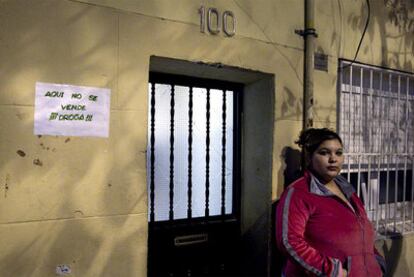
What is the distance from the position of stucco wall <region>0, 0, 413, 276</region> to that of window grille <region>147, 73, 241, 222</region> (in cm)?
44

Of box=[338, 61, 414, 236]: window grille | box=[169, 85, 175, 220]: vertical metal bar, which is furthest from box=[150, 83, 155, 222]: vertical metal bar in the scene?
box=[338, 61, 414, 236]: window grille

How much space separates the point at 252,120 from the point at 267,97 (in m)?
0.28

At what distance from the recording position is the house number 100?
304 centimetres

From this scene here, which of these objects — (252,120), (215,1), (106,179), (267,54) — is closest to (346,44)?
(267,54)

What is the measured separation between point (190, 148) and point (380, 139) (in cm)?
243

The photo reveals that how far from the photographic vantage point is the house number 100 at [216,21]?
3045mm

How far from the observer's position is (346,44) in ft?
13.0

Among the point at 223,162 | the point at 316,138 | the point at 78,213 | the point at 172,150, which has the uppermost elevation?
the point at 316,138

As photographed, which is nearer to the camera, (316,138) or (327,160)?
(327,160)

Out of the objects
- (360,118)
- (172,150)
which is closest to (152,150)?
(172,150)

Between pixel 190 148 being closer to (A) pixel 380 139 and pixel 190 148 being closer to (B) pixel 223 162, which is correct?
(B) pixel 223 162

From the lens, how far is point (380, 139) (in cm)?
448

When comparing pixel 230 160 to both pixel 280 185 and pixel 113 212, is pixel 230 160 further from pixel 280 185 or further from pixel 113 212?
pixel 113 212

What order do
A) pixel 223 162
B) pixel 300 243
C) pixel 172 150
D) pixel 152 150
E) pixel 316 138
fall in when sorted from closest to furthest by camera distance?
1. pixel 300 243
2. pixel 316 138
3. pixel 152 150
4. pixel 172 150
5. pixel 223 162
